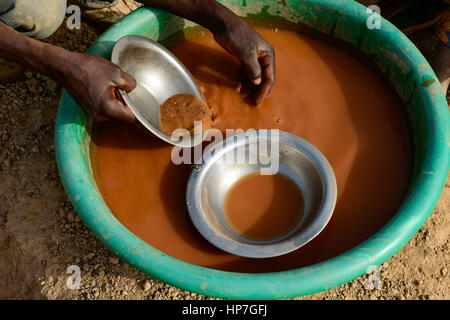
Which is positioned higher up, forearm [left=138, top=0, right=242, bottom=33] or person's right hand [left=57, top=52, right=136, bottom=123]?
forearm [left=138, top=0, right=242, bottom=33]

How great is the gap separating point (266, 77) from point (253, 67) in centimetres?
10

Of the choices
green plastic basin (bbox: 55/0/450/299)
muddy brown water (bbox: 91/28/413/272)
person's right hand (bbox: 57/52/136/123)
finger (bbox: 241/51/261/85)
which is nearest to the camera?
green plastic basin (bbox: 55/0/450/299)

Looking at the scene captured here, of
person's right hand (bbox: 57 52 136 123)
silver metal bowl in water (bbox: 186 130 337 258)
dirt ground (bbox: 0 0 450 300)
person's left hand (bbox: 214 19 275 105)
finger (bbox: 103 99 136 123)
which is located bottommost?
dirt ground (bbox: 0 0 450 300)

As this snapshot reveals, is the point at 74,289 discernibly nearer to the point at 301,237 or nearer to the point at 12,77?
the point at 301,237

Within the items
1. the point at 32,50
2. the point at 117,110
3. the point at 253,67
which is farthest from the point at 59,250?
the point at 253,67

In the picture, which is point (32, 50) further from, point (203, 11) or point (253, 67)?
point (253, 67)

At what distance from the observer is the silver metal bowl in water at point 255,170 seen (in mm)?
1585

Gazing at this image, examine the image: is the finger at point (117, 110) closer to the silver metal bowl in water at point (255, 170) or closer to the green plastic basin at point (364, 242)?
the green plastic basin at point (364, 242)

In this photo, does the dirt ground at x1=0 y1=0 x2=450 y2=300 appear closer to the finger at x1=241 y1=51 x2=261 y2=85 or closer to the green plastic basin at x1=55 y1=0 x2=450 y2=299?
the green plastic basin at x1=55 y1=0 x2=450 y2=299

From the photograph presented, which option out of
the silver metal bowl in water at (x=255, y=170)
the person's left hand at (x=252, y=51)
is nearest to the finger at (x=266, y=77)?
the person's left hand at (x=252, y=51)

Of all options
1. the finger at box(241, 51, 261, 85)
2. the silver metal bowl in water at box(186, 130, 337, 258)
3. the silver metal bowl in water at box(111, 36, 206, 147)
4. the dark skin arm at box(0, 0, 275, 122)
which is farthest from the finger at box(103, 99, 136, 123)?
the finger at box(241, 51, 261, 85)

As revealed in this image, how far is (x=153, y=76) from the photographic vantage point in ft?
6.54

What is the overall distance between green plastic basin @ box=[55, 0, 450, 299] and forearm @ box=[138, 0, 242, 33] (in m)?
0.06

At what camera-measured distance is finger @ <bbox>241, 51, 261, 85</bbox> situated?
186cm
